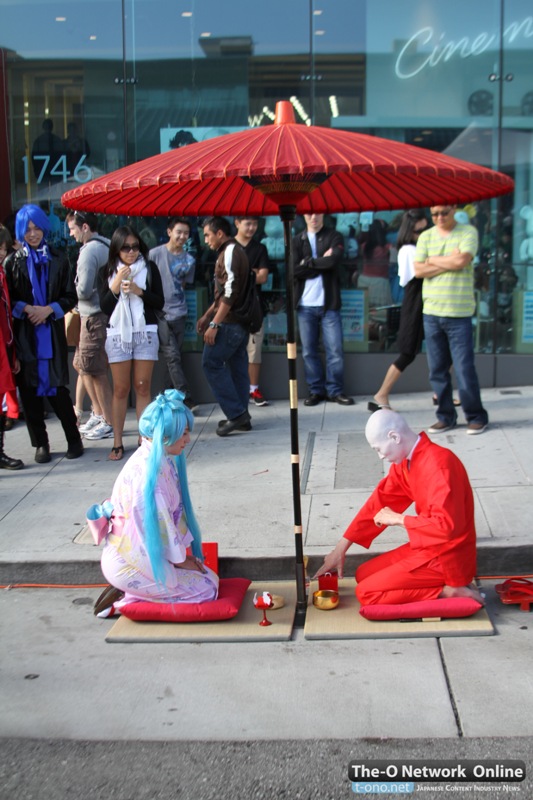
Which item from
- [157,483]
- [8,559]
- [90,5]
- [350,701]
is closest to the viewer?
[350,701]

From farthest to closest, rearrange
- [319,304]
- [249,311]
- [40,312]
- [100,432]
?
[319,304] → [100,432] → [249,311] → [40,312]

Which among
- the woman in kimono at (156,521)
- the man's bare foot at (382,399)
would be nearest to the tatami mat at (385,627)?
the woman in kimono at (156,521)

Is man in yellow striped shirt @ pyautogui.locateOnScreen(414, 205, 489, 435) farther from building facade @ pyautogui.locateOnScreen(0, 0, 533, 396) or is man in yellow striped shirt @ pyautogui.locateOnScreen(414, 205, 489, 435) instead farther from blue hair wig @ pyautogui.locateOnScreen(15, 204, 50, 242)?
blue hair wig @ pyautogui.locateOnScreen(15, 204, 50, 242)

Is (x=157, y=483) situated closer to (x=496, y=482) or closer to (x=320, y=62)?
(x=496, y=482)

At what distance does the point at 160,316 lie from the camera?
7645mm

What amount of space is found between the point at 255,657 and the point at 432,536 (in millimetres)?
1028

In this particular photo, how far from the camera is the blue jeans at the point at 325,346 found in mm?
8992

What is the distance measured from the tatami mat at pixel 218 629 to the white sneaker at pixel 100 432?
3.50 meters

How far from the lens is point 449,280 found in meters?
7.48

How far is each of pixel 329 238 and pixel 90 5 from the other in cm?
333

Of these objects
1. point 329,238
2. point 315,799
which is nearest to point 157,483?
point 315,799

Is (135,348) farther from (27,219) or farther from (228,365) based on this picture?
(27,219)

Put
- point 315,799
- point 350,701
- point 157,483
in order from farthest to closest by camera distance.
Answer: point 157,483
point 350,701
point 315,799

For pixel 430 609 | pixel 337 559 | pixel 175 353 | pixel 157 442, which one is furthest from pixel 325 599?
pixel 175 353
